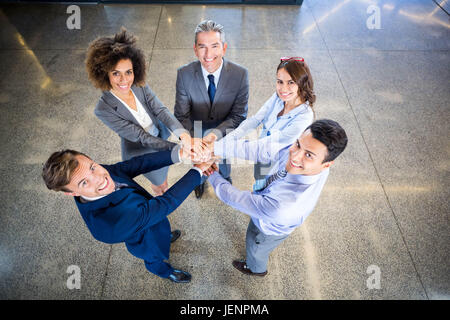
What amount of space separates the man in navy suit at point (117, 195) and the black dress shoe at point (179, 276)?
1.66 ft

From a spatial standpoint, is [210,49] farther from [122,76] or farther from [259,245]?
[259,245]

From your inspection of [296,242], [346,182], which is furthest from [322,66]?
[296,242]

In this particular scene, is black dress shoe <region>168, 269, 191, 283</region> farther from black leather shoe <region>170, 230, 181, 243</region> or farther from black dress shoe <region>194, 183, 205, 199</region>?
black dress shoe <region>194, 183, 205, 199</region>

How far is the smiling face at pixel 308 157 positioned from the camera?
147cm

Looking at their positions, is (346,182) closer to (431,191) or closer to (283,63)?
(431,191)

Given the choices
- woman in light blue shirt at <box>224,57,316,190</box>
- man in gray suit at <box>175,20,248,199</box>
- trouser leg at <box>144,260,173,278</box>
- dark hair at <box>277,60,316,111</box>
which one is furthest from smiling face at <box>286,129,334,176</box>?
trouser leg at <box>144,260,173,278</box>

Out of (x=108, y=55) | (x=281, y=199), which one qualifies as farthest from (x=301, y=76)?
(x=108, y=55)

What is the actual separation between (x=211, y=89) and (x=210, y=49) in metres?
0.34

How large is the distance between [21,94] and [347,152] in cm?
478

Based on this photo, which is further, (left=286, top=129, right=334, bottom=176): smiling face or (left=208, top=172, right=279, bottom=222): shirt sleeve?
(left=208, top=172, right=279, bottom=222): shirt sleeve

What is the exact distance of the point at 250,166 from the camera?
128 inches

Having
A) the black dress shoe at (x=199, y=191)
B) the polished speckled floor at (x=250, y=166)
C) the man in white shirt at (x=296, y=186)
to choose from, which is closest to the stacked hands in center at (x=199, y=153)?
the man in white shirt at (x=296, y=186)

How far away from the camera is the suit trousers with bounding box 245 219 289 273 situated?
6.32ft

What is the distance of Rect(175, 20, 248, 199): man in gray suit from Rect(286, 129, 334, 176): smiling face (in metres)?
0.92
